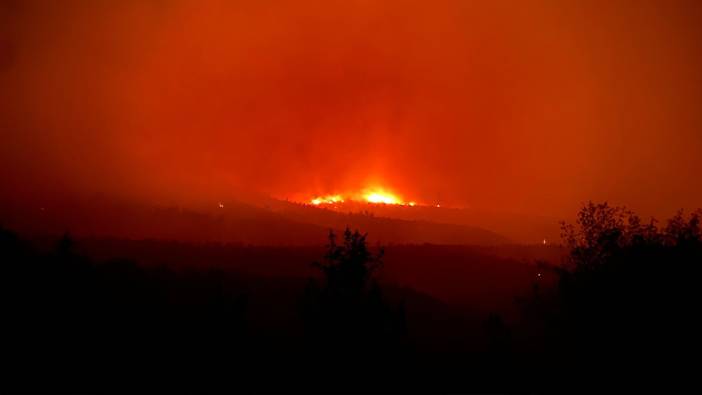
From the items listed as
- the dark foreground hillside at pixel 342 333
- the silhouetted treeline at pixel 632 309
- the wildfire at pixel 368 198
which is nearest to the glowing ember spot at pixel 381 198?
the wildfire at pixel 368 198

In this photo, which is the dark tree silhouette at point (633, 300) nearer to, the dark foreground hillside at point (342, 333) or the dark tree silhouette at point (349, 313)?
the dark foreground hillside at point (342, 333)

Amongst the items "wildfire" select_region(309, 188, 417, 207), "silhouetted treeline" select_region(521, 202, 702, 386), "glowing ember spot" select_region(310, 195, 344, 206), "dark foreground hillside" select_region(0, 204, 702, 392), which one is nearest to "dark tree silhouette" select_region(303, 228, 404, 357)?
"dark foreground hillside" select_region(0, 204, 702, 392)

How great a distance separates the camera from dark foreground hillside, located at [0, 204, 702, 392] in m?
13.9

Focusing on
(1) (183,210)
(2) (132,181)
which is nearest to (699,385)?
(1) (183,210)

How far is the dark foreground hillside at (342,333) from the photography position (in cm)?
1393

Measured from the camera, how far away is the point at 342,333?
45.6ft

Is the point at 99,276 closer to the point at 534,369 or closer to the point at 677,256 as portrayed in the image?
the point at 534,369

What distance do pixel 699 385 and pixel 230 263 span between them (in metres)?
21.7

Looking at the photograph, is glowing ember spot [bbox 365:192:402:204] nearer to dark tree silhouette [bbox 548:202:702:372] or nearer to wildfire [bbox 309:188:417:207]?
wildfire [bbox 309:188:417:207]

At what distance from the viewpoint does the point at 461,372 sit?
17.3m

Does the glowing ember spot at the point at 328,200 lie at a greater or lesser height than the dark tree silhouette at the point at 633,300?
greater

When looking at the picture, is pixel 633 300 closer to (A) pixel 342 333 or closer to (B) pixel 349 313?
(B) pixel 349 313

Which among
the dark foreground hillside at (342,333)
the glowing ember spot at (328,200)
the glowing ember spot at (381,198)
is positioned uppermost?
the glowing ember spot at (381,198)

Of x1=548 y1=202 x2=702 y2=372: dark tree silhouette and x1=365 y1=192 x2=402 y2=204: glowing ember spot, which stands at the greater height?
x1=365 y1=192 x2=402 y2=204: glowing ember spot
